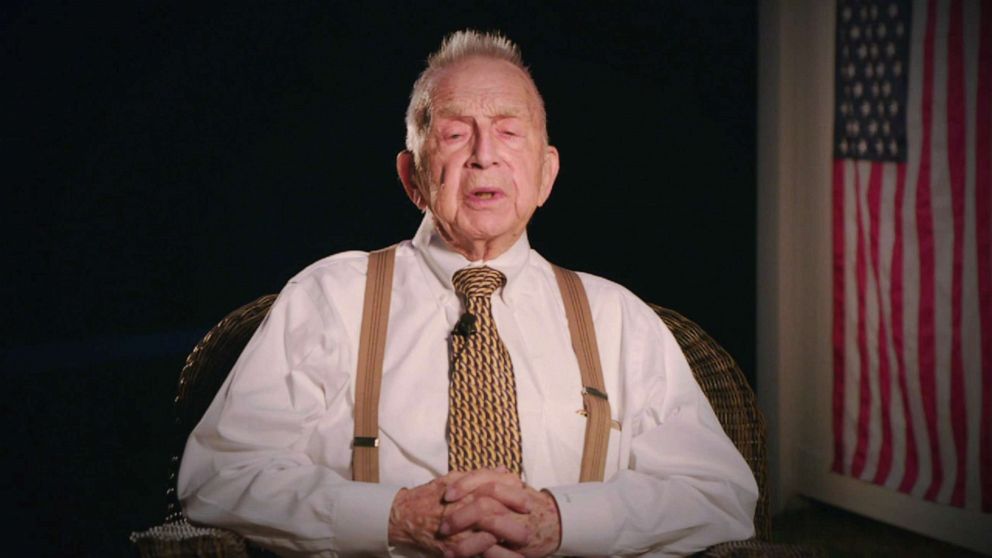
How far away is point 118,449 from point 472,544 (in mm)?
1310

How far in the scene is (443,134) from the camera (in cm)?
206

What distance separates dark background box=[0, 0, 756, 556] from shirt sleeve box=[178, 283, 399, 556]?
77cm

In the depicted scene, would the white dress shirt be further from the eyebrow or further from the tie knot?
the eyebrow

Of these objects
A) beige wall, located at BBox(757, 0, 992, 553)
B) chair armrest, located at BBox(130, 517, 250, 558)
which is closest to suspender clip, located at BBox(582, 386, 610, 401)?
chair armrest, located at BBox(130, 517, 250, 558)

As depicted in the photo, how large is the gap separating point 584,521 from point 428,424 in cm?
33

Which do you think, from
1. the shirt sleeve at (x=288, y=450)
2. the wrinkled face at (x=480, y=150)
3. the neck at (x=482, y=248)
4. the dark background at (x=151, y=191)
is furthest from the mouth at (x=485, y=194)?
the dark background at (x=151, y=191)

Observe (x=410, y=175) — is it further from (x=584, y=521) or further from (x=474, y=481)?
(x=584, y=521)

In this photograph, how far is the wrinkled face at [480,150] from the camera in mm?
2041

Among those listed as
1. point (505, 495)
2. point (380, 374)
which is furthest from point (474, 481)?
point (380, 374)

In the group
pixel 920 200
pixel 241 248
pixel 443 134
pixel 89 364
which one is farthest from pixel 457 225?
pixel 920 200

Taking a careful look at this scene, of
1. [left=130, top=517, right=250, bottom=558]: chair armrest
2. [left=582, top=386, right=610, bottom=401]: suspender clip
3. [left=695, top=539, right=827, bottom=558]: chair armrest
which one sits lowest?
[left=695, top=539, right=827, bottom=558]: chair armrest

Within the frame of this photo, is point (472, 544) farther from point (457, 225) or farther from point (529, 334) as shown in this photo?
point (457, 225)

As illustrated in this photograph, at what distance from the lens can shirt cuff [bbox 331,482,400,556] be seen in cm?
185

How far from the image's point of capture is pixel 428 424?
1.98 meters
